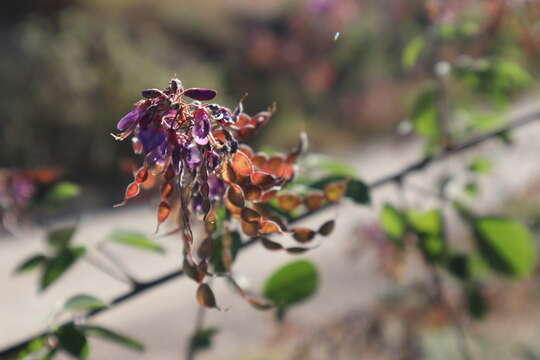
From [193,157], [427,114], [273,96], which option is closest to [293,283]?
[193,157]

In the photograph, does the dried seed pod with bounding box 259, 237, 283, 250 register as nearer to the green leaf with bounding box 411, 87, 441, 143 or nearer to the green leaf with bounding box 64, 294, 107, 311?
the green leaf with bounding box 64, 294, 107, 311

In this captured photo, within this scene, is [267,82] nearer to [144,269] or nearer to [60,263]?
[144,269]

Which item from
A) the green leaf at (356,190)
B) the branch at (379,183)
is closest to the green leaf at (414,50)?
the branch at (379,183)

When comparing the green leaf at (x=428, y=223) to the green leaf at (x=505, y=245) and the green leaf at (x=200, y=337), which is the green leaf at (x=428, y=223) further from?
the green leaf at (x=200, y=337)

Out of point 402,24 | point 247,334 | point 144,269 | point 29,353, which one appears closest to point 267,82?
point 402,24

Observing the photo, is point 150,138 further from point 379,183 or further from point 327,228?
point 379,183
